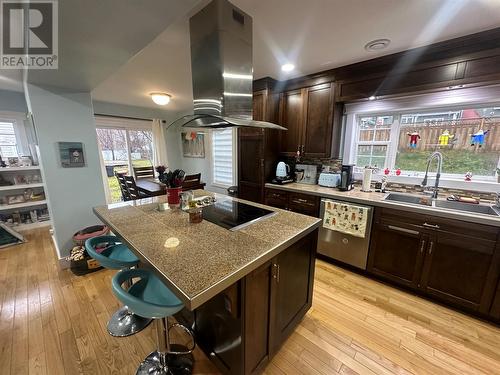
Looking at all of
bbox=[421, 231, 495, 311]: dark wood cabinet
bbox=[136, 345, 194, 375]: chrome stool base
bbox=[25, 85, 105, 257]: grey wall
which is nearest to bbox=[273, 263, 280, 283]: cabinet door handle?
bbox=[136, 345, 194, 375]: chrome stool base

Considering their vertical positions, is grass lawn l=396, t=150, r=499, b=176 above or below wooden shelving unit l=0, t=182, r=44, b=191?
above

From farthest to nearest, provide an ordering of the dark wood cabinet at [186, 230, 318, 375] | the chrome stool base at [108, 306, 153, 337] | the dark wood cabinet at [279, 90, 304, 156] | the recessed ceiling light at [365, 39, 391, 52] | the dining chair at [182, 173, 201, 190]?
1. the dining chair at [182, 173, 201, 190]
2. the dark wood cabinet at [279, 90, 304, 156]
3. the recessed ceiling light at [365, 39, 391, 52]
4. the chrome stool base at [108, 306, 153, 337]
5. the dark wood cabinet at [186, 230, 318, 375]

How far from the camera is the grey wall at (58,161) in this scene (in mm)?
2230

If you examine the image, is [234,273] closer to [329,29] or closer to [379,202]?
[379,202]

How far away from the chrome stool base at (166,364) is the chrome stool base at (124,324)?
0.33 metres

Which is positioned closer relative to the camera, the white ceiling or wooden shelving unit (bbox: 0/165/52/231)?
the white ceiling

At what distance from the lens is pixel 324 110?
2605mm

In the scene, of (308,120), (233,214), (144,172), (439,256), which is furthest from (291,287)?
(144,172)

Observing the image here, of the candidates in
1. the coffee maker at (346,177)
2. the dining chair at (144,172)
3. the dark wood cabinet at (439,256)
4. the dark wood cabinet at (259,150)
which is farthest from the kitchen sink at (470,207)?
the dining chair at (144,172)

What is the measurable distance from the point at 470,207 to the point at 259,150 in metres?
2.35

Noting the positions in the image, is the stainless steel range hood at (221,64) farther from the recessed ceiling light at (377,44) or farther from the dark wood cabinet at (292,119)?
the dark wood cabinet at (292,119)

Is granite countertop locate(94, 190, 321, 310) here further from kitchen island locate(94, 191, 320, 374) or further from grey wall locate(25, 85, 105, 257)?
grey wall locate(25, 85, 105, 257)

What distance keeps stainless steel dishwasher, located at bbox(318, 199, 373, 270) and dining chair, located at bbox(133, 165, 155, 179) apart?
13.4 feet

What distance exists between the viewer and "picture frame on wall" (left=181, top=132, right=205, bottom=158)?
501cm
